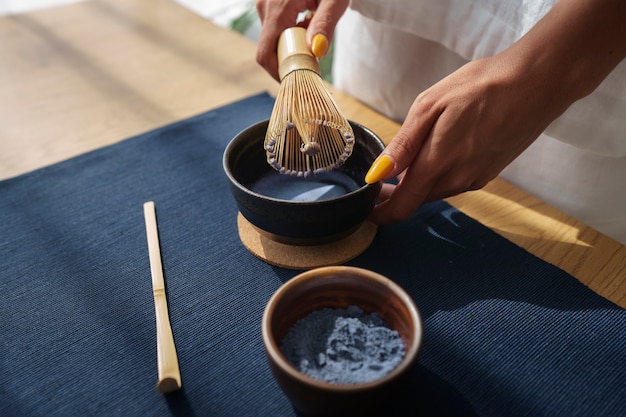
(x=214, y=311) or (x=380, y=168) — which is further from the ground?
(x=380, y=168)

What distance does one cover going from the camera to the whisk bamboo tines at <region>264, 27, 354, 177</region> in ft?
2.04

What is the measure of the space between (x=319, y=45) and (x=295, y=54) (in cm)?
4

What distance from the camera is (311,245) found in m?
0.63

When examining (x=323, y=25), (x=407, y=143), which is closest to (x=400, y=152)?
(x=407, y=143)

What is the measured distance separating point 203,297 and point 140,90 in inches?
20.7

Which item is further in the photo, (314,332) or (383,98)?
(383,98)

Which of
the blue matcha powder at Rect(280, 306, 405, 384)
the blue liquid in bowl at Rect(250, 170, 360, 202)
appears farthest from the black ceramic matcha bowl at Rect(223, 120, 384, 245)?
the blue matcha powder at Rect(280, 306, 405, 384)

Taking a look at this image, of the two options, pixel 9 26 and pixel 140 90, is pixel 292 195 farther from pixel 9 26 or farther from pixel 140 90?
pixel 9 26

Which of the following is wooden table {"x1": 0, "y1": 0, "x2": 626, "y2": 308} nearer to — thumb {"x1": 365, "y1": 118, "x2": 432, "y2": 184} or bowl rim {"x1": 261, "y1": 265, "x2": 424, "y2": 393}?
thumb {"x1": 365, "y1": 118, "x2": 432, "y2": 184}

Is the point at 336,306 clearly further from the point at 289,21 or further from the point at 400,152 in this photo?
the point at 289,21

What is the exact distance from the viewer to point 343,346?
A: 478 millimetres

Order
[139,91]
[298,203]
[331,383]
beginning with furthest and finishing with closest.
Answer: [139,91] < [298,203] < [331,383]

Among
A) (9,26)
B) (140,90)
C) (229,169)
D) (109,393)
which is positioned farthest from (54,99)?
(109,393)

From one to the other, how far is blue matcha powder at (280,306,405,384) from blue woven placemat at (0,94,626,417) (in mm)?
56
